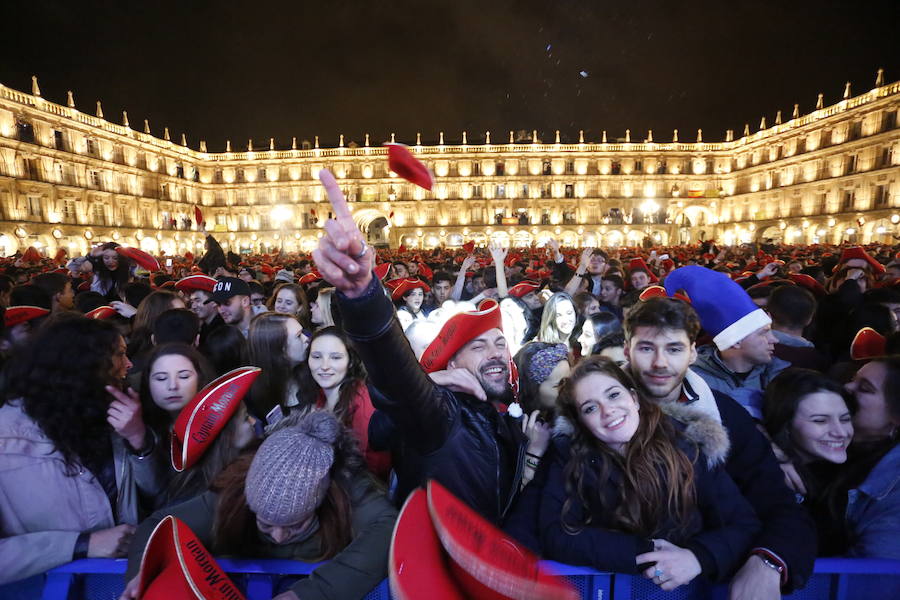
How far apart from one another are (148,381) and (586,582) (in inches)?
98.2

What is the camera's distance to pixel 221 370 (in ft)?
12.5

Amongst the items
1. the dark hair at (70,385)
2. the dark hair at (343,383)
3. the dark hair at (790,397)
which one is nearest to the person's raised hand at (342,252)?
the dark hair at (343,383)

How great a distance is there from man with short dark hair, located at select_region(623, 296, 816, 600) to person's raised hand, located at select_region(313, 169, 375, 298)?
1633 mm

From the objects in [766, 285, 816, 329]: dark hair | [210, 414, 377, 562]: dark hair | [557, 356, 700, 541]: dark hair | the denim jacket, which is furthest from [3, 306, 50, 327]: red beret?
[766, 285, 816, 329]: dark hair

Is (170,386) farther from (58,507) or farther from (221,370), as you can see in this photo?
(221,370)

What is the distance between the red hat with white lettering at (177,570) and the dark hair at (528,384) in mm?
2022

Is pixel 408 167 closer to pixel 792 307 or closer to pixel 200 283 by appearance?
pixel 792 307

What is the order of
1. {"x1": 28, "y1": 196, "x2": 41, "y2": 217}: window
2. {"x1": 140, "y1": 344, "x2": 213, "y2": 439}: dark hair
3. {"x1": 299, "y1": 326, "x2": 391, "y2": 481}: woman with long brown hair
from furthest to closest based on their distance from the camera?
{"x1": 28, "y1": 196, "x2": 41, "y2": 217}: window < {"x1": 299, "y1": 326, "x2": 391, "y2": 481}: woman with long brown hair < {"x1": 140, "y1": 344, "x2": 213, "y2": 439}: dark hair

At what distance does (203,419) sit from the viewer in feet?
6.83

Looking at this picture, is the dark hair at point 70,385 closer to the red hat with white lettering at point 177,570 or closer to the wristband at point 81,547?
the wristband at point 81,547

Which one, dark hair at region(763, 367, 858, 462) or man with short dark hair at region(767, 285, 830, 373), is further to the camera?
man with short dark hair at region(767, 285, 830, 373)

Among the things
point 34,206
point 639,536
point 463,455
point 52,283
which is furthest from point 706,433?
point 34,206

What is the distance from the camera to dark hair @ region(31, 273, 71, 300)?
551 centimetres

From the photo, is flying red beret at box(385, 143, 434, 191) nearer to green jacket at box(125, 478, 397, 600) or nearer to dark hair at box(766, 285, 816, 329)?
green jacket at box(125, 478, 397, 600)
